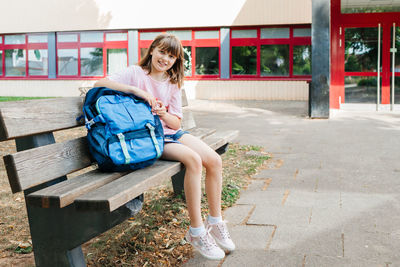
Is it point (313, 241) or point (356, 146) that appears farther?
point (356, 146)

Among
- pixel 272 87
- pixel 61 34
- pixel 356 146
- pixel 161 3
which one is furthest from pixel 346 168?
pixel 61 34

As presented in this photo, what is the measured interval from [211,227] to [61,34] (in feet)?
64.5

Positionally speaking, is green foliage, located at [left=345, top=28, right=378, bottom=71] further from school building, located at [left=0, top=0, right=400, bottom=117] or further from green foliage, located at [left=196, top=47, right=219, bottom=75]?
green foliage, located at [left=196, top=47, right=219, bottom=75]

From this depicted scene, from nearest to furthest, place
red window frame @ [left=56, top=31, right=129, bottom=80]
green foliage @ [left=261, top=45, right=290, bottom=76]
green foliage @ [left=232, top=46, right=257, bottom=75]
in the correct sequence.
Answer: green foliage @ [left=261, top=45, right=290, bottom=76] < green foliage @ [left=232, top=46, right=257, bottom=75] < red window frame @ [left=56, top=31, right=129, bottom=80]

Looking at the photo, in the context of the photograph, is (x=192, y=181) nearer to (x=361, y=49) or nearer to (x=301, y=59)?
(x=361, y=49)

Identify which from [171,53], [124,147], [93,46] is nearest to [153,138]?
[124,147]

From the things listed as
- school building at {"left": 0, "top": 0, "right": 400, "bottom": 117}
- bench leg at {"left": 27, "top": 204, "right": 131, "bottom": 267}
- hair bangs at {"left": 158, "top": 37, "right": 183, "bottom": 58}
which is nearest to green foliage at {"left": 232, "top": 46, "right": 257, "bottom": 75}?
school building at {"left": 0, "top": 0, "right": 400, "bottom": 117}

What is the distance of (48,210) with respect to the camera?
7.76 feet

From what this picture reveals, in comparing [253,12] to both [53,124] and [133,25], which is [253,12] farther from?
[53,124]

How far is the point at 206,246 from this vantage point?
111 inches

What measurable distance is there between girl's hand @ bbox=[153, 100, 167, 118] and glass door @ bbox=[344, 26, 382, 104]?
10.8 meters

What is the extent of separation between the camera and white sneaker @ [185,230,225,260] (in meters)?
2.81

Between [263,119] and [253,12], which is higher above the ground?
[253,12]

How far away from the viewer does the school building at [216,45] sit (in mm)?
12898
